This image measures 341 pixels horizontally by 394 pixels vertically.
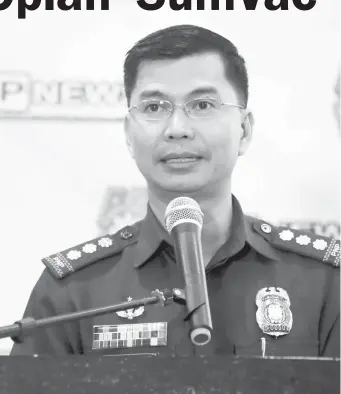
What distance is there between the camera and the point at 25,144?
241cm

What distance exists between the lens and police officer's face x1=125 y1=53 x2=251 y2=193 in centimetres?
216

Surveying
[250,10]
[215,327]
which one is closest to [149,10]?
[250,10]

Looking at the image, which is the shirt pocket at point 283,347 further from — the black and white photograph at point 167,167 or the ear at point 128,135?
the ear at point 128,135

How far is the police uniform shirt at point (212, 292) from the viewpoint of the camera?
2018 millimetres

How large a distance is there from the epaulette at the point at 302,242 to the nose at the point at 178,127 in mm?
399

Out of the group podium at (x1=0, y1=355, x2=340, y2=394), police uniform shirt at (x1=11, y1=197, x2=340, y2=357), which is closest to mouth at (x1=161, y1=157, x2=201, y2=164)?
police uniform shirt at (x1=11, y1=197, x2=340, y2=357)

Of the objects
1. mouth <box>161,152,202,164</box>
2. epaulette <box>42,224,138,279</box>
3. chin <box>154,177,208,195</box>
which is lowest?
epaulette <box>42,224,138,279</box>

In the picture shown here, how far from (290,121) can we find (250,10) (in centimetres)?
42

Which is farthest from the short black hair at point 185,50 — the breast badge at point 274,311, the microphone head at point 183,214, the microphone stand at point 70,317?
the microphone stand at point 70,317

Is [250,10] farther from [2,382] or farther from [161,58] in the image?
[2,382]

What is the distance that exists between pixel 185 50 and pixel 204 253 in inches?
25.6

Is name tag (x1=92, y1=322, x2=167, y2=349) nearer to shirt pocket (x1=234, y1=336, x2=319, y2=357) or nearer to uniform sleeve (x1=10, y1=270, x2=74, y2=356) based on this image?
uniform sleeve (x1=10, y1=270, x2=74, y2=356)

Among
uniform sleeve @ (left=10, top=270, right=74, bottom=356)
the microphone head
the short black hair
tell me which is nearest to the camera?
the microphone head

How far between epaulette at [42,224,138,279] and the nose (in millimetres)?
354
